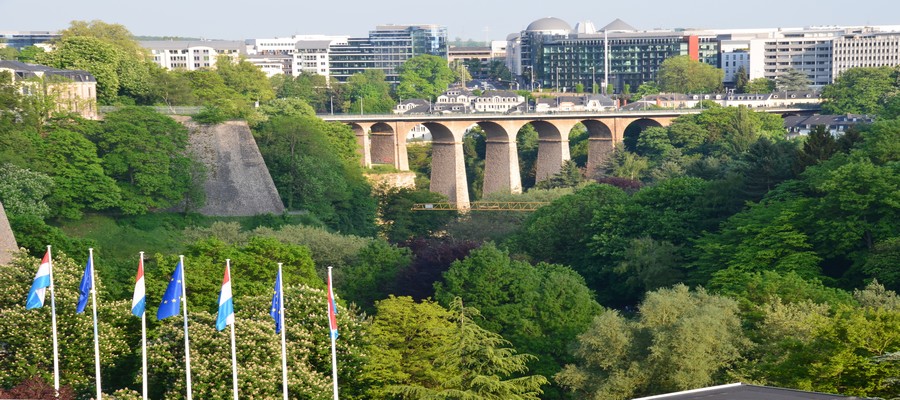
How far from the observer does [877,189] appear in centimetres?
4447

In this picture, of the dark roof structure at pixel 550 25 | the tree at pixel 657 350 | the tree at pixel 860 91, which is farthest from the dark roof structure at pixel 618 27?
the tree at pixel 657 350

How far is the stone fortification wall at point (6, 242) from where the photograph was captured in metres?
41.3

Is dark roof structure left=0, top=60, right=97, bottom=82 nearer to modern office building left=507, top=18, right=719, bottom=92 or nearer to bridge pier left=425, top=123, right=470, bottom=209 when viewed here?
bridge pier left=425, top=123, right=470, bottom=209

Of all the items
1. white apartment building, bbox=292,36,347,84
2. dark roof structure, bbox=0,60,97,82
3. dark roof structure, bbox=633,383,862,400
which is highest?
dark roof structure, bbox=0,60,97,82

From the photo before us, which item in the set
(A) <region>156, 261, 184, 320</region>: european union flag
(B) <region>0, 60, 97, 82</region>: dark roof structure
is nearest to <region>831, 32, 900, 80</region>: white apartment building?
(B) <region>0, 60, 97, 82</region>: dark roof structure

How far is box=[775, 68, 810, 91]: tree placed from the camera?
446ft

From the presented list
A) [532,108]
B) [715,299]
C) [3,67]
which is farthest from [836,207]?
[532,108]

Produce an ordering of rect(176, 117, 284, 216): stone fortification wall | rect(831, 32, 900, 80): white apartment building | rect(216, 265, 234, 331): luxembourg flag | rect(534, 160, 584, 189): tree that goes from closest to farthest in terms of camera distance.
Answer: rect(216, 265, 234, 331): luxembourg flag
rect(176, 117, 284, 216): stone fortification wall
rect(534, 160, 584, 189): tree
rect(831, 32, 900, 80): white apartment building

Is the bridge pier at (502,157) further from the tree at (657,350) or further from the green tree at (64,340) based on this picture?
the green tree at (64,340)

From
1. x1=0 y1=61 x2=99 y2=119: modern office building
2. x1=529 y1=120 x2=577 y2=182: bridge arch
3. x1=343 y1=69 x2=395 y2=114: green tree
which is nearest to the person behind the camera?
x1=0 y1=61 x2=99 y2=119: modern office building

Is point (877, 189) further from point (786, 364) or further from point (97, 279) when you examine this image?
point (97, 279)

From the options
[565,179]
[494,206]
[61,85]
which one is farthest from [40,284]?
[565,179]

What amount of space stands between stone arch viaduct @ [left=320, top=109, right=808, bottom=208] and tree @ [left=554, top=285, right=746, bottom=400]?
54.8 m

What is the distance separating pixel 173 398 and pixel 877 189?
22.8m
